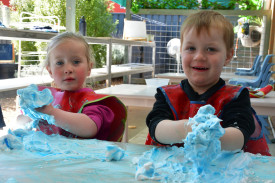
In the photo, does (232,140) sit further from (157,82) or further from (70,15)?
(70,15)

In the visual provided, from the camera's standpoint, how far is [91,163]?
63 centimetres

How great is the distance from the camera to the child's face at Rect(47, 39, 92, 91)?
112cm

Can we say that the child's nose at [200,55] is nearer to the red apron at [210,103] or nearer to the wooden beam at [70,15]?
the red apron at [210,103]

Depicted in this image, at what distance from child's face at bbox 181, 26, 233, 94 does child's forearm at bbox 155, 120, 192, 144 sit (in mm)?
238

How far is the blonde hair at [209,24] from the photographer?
920 mm

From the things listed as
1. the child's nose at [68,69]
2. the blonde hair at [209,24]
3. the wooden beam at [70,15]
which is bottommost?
the child's nose at [68,69]

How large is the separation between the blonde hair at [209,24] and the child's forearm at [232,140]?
0.34 m

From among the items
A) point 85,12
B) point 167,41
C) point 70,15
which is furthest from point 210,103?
point 85,12

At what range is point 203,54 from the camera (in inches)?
36.3

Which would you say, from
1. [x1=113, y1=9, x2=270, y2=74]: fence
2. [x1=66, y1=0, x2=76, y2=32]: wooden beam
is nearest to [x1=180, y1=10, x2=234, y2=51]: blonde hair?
[x1=66, y1=0, x2=76, y2=32]: wooden beam

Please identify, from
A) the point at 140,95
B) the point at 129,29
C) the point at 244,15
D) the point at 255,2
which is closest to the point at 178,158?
the point at 140,95

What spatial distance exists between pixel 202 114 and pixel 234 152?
7.9 inches

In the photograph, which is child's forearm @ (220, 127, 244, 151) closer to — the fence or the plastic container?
the plastic container

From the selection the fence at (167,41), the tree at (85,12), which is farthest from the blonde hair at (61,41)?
the tree at (85,12)
